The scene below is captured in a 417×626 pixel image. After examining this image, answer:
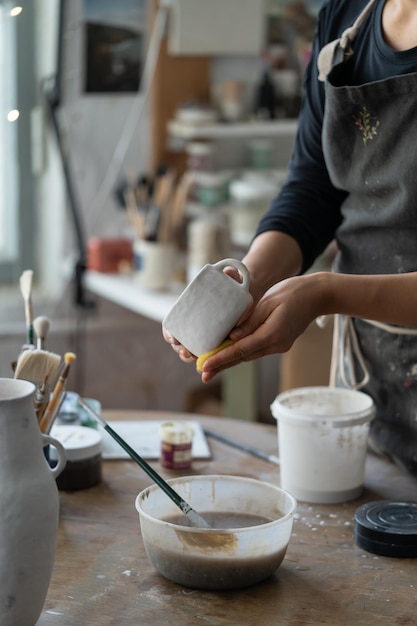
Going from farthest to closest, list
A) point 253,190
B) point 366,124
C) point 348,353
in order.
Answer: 1. point 253,190
2. point 348,353
3. point 366,124

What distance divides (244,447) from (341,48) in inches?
27.0

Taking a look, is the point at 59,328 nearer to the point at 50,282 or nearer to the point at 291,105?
the point at 50,282

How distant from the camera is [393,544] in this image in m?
1.33

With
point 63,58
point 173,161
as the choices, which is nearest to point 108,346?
point 173,161

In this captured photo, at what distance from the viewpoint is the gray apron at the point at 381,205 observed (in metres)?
1.53

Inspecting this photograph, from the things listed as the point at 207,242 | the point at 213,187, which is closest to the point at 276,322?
the point at 207,242

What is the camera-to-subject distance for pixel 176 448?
1636mm

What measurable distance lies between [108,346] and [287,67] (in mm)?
1204

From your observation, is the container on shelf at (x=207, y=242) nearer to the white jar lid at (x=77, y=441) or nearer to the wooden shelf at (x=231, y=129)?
the wooden shelf at (x=231, y=129)

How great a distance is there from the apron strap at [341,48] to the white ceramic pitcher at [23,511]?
80 cm

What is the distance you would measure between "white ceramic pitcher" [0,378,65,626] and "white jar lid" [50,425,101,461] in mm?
446

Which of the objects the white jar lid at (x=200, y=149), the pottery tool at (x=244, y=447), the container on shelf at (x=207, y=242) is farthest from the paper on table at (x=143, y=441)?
the white jar lid at (x=200, y=149)

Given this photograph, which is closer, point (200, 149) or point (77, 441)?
point (77, 441)

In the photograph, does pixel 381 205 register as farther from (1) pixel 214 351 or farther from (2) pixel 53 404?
(2) pixel 53 404
